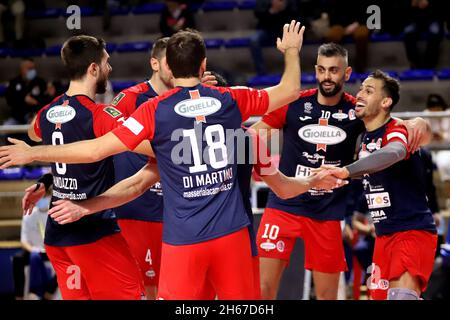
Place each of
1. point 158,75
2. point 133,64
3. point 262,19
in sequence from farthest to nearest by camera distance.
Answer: point 133,64 < point 262,19 < point 158,75

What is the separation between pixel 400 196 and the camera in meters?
6.12

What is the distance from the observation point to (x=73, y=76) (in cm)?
559

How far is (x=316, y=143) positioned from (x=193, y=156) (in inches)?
81.7

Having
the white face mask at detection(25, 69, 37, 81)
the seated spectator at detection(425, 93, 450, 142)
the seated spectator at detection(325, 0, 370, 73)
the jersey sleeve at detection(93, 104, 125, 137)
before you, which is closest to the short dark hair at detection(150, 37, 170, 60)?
the jersey sleeve at detection(93, 104, 125, 137)

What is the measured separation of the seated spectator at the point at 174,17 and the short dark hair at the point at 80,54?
278 inches

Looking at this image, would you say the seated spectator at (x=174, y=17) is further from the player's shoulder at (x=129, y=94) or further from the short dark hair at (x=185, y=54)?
the short dark hair at (x=185, y=54)

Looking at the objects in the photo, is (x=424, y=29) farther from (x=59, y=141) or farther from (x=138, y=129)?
(x=138, y=129)

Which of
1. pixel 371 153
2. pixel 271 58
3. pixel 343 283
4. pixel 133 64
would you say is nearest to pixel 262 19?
pixel 271 58

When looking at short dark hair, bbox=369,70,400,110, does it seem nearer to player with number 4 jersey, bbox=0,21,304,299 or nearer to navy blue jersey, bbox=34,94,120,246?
player with number 4 jersey, bbox=0,21,304,299

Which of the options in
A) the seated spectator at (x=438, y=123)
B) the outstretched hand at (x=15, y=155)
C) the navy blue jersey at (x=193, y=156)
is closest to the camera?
the navy blue jersey at (x=193, y=156)

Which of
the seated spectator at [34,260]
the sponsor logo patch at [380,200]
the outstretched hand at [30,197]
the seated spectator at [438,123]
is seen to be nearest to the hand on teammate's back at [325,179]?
the sponsor logo patch at [380,200]

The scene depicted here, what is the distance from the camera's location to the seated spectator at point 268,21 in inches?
480

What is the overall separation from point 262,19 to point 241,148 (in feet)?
25.1

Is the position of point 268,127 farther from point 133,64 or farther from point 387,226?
point 133,64
